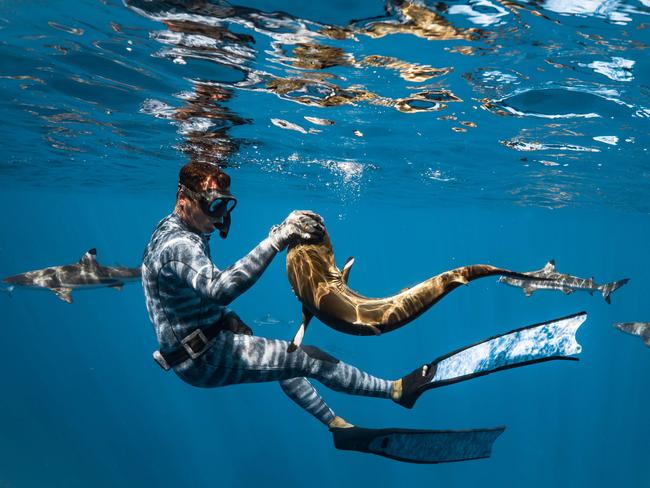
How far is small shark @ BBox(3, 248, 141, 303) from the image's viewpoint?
11.8 metres

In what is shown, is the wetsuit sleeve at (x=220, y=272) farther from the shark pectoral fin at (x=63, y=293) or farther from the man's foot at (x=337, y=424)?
the shark pectoral fin at (x=63, y=293)

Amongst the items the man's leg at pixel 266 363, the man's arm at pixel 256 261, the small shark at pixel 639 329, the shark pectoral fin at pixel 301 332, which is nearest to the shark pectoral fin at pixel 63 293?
the man's leg at pixel 266 363

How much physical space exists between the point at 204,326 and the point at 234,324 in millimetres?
454

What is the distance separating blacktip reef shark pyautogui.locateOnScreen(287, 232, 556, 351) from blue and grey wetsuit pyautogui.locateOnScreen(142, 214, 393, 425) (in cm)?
51

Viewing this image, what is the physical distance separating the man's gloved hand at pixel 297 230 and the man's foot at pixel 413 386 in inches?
75.4

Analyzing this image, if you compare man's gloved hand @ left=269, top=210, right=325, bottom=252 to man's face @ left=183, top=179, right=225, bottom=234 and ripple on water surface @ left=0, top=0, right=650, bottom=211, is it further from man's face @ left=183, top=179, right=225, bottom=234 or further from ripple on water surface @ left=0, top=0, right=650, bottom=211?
ripple on water surface @ left=0, top=0, right=650, bottom=211

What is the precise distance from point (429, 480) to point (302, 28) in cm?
3259

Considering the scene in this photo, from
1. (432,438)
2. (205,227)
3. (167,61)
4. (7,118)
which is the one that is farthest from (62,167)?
(432,438)

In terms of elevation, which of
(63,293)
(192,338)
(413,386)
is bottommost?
(63,293)

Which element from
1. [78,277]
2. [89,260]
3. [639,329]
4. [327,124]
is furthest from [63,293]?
[639,329]

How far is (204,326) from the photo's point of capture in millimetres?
4117

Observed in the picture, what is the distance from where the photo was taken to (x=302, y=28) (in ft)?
23.1

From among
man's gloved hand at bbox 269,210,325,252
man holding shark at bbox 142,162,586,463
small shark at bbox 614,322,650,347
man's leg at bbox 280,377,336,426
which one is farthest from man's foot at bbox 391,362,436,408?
small shark at bbox 614,322,650,347

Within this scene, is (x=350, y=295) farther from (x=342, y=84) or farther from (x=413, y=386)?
(x=342, y=84)
